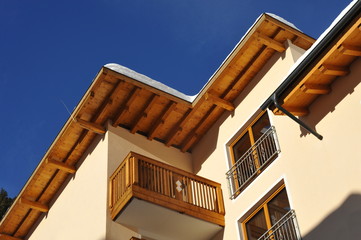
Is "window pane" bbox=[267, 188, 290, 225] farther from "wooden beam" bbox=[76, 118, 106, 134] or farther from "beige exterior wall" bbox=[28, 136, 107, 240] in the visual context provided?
"wooden beam" bbox=[76, 118, 106, 134]

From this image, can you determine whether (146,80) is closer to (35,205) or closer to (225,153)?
(225,153)

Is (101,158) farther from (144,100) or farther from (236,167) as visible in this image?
(236,167)

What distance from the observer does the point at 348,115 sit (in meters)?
13.3

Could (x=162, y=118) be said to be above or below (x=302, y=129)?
above

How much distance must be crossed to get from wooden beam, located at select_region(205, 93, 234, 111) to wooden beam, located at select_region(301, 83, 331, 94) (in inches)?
168

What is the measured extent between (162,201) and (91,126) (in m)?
3.64

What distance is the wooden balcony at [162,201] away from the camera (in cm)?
1553

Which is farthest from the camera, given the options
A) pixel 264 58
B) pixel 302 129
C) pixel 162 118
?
pixel 162 118

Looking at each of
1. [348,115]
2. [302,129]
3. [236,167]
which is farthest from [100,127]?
[348,115]

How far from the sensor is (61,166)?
19078 millimetres

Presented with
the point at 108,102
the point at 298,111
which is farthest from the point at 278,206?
the point at 108,102

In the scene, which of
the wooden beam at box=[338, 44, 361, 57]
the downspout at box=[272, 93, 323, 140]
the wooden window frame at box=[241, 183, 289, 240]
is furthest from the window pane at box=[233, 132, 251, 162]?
the wooden beam at box=[338, 44, 361, 57]

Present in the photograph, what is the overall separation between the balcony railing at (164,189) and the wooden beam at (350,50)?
553cm

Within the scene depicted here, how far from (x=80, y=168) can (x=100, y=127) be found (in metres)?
1.66
